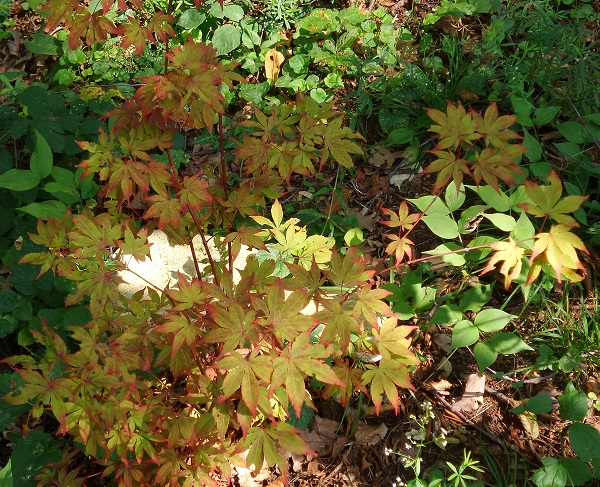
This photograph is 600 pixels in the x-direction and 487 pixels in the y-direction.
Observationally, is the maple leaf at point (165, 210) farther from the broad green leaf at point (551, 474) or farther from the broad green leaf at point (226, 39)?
the broad green leaf at point (226, 39)

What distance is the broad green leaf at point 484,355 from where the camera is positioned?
2.06 metres

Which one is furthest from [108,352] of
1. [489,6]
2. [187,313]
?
[489,6]

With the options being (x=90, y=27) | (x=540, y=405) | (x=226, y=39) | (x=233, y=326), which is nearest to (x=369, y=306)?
(x=233, y=326)

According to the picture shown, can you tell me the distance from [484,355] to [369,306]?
29.4 inches

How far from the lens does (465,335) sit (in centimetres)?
213

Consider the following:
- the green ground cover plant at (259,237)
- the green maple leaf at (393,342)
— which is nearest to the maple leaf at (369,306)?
the green ground cover plant at (259,237)

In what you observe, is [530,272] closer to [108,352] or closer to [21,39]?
[108,352]

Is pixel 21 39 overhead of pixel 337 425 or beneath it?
overhead

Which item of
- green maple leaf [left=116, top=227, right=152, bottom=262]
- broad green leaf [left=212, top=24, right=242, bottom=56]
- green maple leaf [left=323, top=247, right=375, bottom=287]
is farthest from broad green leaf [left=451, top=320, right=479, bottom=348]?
broad green leaf [left=212, top=24, right=242, bottom=56]

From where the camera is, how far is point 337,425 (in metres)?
2.32

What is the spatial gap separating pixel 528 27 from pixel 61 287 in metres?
3.09

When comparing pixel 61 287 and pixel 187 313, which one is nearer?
pixel 187 313

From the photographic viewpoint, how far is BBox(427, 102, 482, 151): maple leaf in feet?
5.48

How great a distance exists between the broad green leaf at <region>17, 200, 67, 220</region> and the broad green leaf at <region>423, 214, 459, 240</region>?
1.75 m
